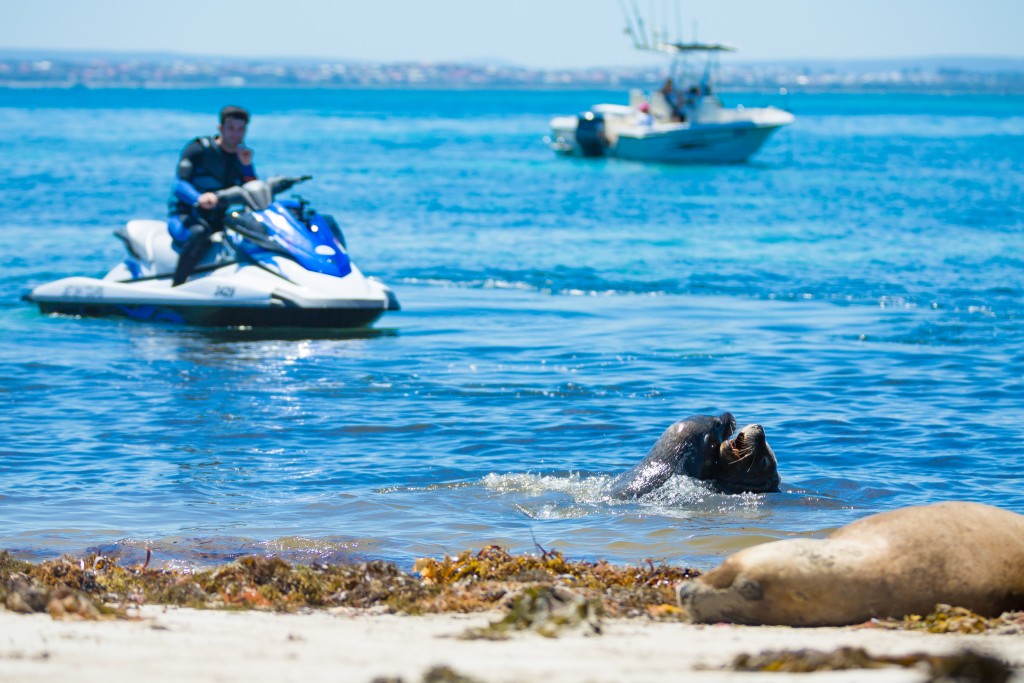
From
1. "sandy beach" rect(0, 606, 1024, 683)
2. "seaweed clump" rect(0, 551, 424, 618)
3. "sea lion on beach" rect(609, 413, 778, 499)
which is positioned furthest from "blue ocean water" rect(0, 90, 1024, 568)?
"sandy beach" rect(0, 606, 1024, 683)

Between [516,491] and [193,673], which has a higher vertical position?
[193,673]

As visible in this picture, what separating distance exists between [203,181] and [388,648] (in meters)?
9.71

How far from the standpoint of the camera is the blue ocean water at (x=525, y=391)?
732 cm

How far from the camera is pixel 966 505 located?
5.25 metres

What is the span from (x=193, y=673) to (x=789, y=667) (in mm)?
1580

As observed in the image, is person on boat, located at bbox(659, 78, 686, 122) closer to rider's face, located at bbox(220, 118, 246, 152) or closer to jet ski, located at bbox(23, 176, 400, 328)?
jet ski, located at bbox(23, 176, 400, 328)

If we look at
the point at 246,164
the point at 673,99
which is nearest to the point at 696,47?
the point at 673,99

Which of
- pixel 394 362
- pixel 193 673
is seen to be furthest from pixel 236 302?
pixel 193 673

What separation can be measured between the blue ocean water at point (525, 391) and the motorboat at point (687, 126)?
18.4 m

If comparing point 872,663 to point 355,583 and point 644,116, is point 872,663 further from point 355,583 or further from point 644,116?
point 644,116

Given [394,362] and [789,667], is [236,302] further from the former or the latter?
[789,667]

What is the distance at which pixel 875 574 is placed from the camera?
16.2 ft

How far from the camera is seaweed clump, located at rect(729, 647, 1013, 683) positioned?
3391 millimetres

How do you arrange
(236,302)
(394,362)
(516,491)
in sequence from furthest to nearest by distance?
(236,302) < (394,362) < (516,491)
